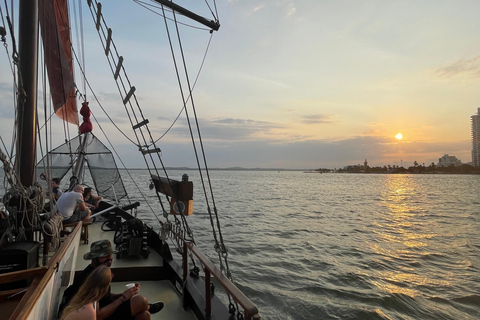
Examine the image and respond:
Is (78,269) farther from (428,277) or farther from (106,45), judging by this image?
(428,277)

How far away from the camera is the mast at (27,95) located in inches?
183

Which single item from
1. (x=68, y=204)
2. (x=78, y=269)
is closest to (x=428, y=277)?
(x=78, y=269)

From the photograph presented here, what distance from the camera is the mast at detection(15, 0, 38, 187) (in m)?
4.66

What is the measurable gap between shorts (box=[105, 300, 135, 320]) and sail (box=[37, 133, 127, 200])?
747 centimetres

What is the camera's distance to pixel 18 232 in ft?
14.7

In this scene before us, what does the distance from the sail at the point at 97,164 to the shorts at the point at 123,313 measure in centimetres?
747

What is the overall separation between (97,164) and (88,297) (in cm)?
947

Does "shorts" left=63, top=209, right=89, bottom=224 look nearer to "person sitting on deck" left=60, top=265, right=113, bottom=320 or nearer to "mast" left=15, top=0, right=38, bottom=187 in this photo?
"mast" left=15, top=0, right=38, bottom=187

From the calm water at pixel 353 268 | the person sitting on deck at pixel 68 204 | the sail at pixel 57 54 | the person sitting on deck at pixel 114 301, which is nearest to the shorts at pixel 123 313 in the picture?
the person sitting on deck at pixel 114 301

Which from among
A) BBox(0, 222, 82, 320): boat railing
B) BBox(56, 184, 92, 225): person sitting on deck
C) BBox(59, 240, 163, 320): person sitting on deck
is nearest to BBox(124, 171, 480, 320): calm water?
BBox(59, 240, 163, 320): person sitting on deck

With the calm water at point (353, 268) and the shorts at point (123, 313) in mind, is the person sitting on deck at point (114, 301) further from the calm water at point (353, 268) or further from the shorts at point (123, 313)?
the calm water at point (353, 268)

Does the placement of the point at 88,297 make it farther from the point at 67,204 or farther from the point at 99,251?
the point at 67,204

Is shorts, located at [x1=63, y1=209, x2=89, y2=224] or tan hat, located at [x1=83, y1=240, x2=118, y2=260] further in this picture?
shorts, located at [x1=63, y1=209, x2=89, y2=224]

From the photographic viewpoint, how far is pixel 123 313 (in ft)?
10.4
